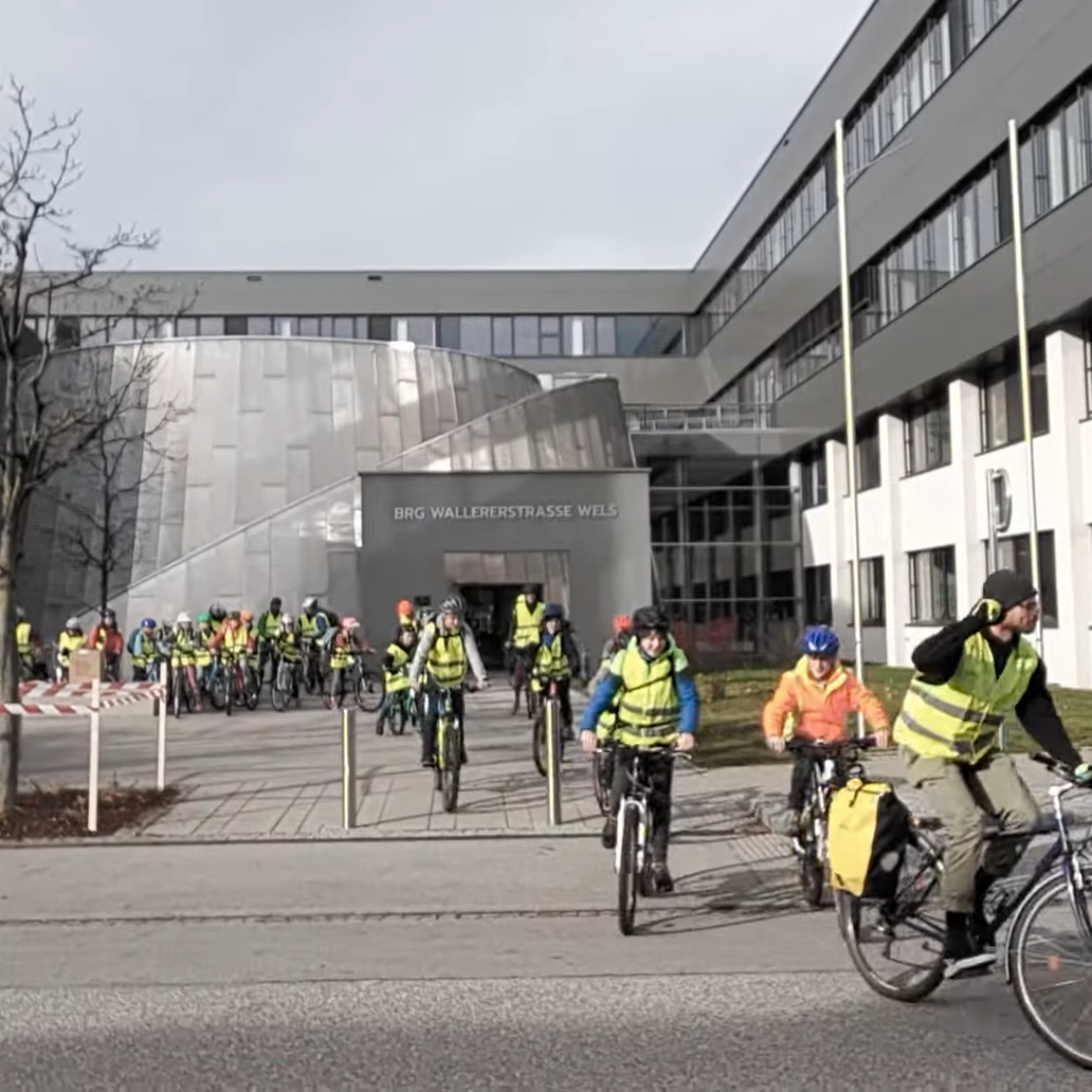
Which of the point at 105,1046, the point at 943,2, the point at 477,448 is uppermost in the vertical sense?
the point at 943,2

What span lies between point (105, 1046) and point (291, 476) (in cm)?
2858

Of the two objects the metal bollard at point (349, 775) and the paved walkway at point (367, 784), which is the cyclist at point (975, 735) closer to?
the paved walkway at point (367, 784)

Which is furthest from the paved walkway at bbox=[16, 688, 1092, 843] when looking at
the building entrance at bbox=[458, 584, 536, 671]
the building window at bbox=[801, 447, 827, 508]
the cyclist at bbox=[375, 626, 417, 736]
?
the building window at bbox=[801, 447, 827, 508]

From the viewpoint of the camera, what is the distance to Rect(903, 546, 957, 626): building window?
97.7ft

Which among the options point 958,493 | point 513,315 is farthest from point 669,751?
point 513,315

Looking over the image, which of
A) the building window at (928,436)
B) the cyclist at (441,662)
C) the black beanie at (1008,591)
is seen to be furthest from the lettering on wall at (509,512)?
the black beanie at (1008,591)

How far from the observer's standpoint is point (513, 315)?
57.6 metres

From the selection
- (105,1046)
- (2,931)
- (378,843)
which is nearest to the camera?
(105,1046)

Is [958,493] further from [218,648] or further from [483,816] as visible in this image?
[483,816]

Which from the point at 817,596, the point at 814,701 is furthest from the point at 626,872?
the point at 817,596

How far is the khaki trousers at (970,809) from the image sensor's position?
17.6ft

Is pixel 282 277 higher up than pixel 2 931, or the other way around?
pixel 282 277

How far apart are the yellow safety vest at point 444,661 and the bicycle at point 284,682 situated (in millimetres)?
10101

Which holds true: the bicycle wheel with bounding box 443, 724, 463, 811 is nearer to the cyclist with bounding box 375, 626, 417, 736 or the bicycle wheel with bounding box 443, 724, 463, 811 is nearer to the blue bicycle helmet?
the blue bicycle helmet
